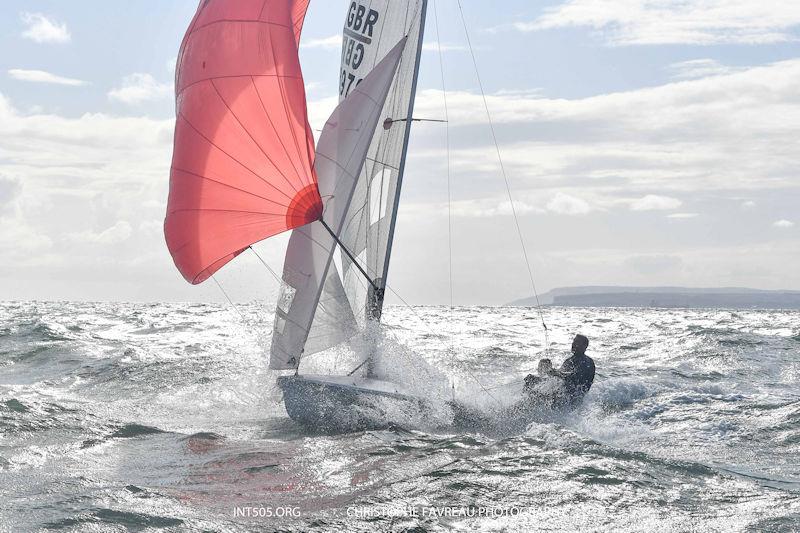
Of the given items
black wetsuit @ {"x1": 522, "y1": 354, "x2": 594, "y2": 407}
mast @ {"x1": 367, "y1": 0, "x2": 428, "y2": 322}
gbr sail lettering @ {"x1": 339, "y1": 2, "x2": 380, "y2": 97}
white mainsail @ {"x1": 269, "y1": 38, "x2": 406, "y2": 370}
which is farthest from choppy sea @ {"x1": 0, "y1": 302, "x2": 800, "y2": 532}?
gbr sail lettering @ {"x1": 339, "y1": 2, "x2": 380, "y2": 97}

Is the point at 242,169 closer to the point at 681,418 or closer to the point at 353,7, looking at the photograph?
the point at 353,7

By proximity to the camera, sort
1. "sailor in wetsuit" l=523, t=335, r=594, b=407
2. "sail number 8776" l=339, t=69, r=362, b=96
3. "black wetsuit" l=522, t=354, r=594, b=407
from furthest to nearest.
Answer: "sail number 8776" l=339, t=69, r=362, b=96 < "sailor in wetsuit" l=523, t=335, r=594, b=407 < "black wetsuit" l=522, t=354, r=594, b=407

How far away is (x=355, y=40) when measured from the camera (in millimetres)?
11664

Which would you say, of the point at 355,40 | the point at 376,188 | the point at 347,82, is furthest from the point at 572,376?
the point at 355,40

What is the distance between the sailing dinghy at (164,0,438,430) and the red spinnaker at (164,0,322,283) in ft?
0.04

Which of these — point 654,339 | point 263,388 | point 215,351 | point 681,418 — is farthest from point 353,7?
point 654,339

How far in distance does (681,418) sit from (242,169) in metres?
6.57

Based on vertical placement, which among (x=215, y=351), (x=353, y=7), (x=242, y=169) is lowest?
(x=215, y=351)

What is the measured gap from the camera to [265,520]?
6324mm

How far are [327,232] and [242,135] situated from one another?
1767 millimetres

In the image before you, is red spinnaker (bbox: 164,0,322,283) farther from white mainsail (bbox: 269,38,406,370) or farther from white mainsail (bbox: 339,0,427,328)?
white mainsail (bbox: 339,0,427,328)

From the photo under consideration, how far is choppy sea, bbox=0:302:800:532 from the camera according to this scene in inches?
254

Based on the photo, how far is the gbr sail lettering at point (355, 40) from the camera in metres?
11.4

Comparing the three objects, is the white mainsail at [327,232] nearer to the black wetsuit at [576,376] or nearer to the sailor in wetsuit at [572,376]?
the sailor in wetsuit at [572,376]
